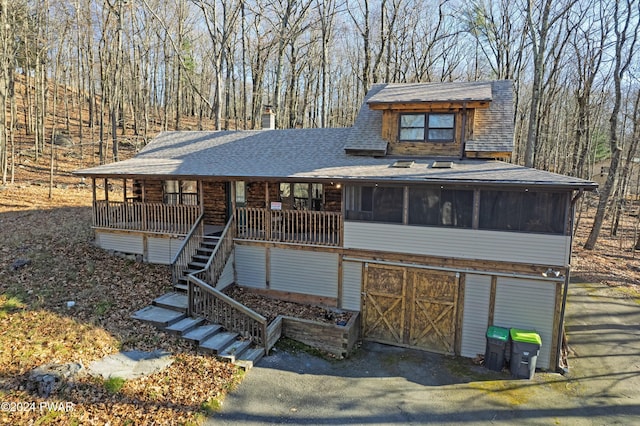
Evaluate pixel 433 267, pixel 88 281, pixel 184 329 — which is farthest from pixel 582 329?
pixel 88 281

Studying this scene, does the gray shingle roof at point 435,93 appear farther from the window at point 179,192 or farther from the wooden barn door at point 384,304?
the window at point 179,192

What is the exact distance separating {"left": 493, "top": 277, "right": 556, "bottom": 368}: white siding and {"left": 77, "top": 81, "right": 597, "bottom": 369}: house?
0.09 feet

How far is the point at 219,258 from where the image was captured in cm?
1226

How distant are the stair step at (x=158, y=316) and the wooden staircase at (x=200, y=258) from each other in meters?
1.16

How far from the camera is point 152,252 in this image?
1379cm

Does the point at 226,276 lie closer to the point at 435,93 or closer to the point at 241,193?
the point at 241,193

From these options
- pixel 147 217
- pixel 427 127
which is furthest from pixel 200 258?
pixel 427 127

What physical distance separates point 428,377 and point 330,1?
24834 mm

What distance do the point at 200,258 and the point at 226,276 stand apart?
103cm

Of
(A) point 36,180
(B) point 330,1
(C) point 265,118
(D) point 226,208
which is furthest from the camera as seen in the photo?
(B) point 330,1

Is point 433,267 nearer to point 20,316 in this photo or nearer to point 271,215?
point 271,215

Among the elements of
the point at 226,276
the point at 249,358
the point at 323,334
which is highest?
the point at 226,276

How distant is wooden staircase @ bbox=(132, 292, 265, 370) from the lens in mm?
9344

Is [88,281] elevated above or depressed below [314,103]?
below
